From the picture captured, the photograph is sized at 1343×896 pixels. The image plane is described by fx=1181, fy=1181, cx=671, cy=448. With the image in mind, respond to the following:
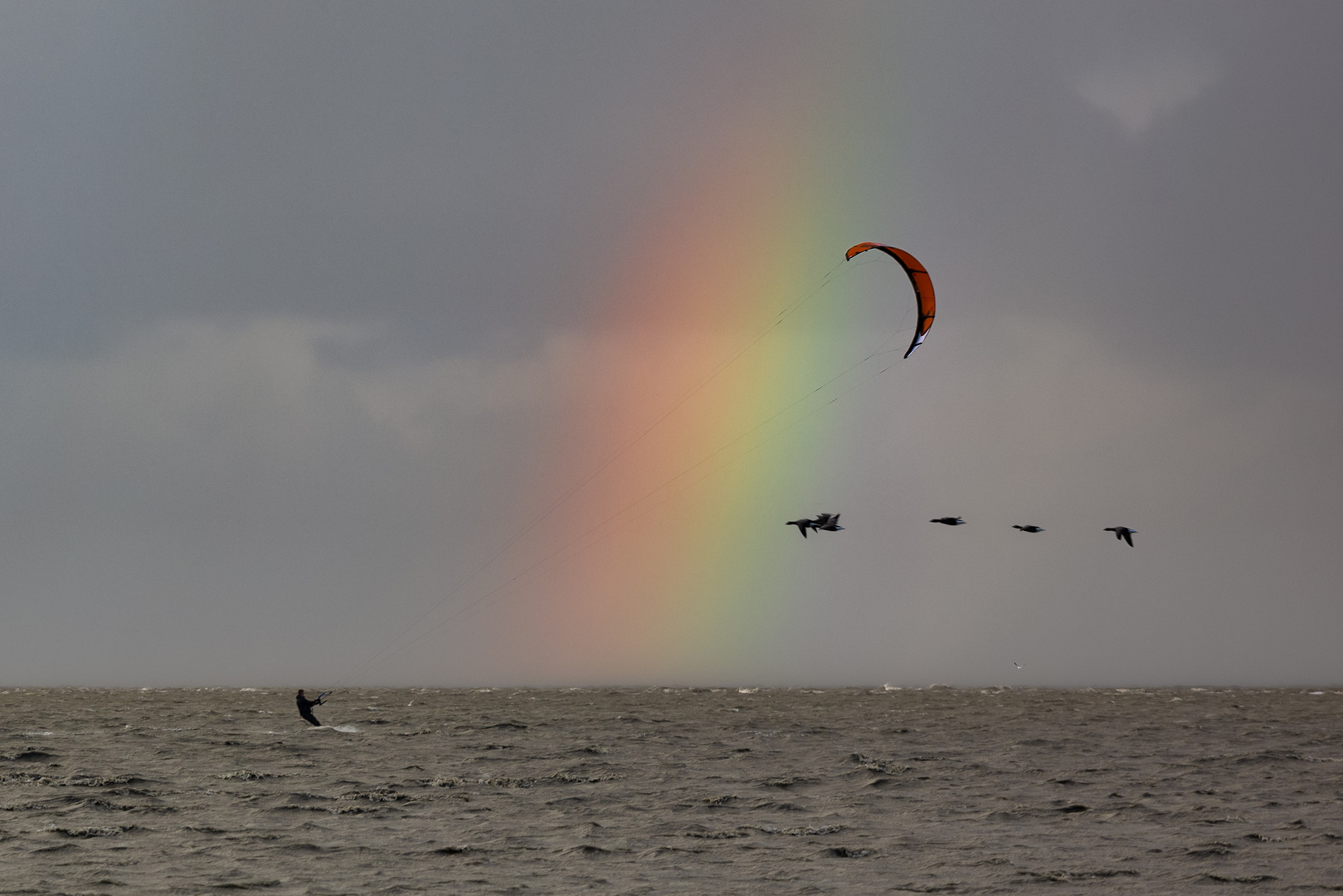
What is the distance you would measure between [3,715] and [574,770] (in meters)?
59.0

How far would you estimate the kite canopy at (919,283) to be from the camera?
33500 mm

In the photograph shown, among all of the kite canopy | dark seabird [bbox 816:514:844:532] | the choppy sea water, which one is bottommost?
the choppy sea water

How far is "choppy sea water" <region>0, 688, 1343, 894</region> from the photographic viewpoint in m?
19.0

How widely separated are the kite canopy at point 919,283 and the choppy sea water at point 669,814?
12.9m

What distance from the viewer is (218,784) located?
31641 millimetres

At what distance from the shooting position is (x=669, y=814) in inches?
1032

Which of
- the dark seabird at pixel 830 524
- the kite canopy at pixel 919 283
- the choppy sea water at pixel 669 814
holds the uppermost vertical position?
the kite canopy at pixel 919 283

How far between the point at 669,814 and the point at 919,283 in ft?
56.1

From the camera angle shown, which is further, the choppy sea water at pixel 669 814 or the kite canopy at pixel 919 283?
the kite canopy at pixel 919 283

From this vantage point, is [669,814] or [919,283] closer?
[669,814]

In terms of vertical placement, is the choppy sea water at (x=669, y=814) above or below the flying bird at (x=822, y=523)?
below

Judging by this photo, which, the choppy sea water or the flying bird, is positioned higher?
the flying bird

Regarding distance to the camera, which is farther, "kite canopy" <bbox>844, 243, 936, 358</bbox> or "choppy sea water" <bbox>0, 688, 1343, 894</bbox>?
"kite canopy" <bbox>844, 243, 936, 358</bbox>

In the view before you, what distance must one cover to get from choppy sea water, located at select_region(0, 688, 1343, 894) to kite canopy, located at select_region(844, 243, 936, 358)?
12.9 metres
